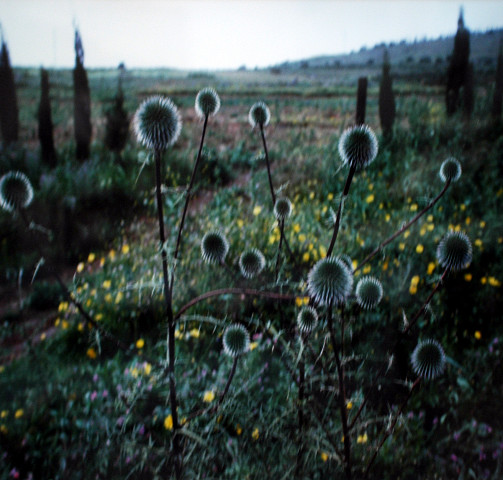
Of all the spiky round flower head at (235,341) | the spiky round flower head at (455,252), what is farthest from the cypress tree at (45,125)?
the spiky round flower head at (455,252)

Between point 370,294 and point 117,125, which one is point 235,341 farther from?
point 117,125

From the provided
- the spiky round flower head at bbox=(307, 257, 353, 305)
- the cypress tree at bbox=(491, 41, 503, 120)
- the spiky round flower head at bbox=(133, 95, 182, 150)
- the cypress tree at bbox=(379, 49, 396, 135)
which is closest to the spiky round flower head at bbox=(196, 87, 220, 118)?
the spiky round flower head at bbox=(133, 95, 182, 150)

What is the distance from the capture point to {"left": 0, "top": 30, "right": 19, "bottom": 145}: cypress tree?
1755 millimetres

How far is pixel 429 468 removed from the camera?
1.71 metres

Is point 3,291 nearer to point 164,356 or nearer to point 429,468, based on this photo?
point 164,356

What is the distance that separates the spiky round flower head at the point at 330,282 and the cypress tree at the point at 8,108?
1522 millimetres

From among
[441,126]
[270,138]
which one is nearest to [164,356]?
[270,138]

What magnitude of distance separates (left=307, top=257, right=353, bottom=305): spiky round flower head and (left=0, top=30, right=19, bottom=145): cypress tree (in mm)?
Answer: 1522

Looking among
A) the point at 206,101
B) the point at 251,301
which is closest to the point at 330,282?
the point at 206,101

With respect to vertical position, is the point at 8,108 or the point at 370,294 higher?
the point at 8,108

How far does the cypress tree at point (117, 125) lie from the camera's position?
84.7 inches

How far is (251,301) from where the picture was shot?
2322 millimetres

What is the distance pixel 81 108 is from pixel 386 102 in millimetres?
2015

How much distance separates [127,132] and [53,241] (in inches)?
28.4
